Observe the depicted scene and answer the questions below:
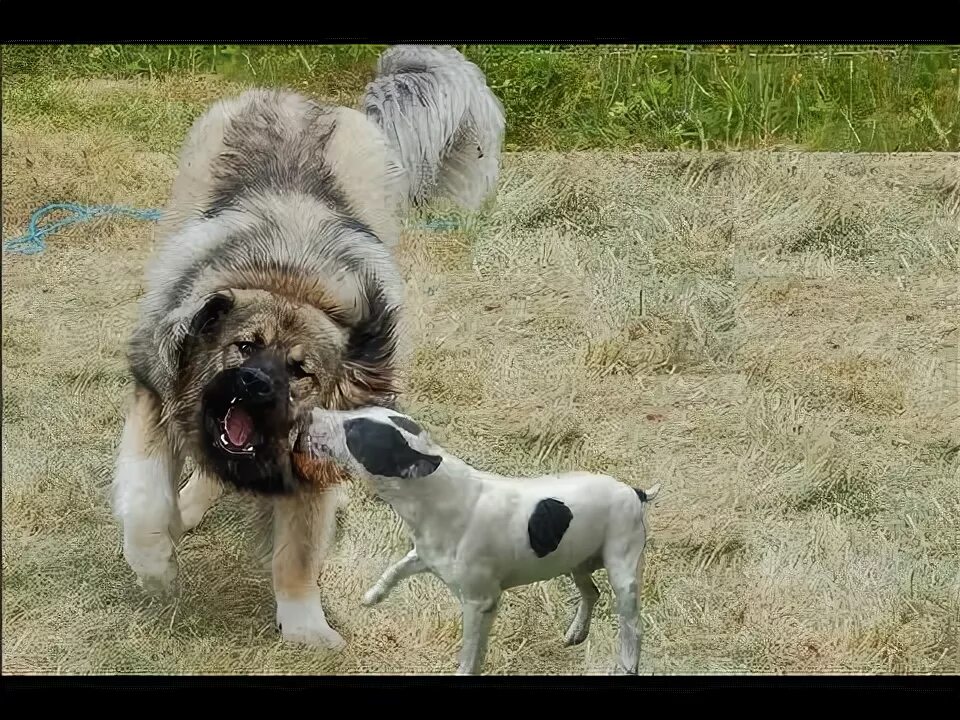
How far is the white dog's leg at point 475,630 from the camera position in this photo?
3016 millimetres

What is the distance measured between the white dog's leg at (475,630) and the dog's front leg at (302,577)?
56cm

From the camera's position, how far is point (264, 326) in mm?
3223

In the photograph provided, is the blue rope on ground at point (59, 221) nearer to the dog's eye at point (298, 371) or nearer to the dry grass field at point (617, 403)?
the dry grass field at point (617, 403)

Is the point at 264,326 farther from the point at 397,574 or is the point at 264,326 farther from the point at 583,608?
the point at 583,608

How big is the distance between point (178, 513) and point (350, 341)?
75 centimetres

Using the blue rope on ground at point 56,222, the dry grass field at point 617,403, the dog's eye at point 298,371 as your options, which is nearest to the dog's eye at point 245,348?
the dog's eye at point 298,371

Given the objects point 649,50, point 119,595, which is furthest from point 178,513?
point 649,50

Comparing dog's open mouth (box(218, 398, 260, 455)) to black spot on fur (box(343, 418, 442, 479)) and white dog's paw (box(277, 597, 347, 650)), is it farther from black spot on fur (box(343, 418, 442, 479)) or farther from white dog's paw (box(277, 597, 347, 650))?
white dog's paw (box(277, 597, 347, 650))

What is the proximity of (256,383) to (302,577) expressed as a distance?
0.73 meters

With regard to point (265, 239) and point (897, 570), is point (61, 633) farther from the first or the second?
point (897, 570)

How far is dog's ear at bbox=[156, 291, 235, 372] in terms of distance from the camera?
10.6ft

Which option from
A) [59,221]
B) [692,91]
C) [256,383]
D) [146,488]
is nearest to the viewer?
[256,383]

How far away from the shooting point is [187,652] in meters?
3.48

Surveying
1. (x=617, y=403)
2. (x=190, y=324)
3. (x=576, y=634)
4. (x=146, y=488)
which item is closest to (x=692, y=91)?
(x=617, y=403)
